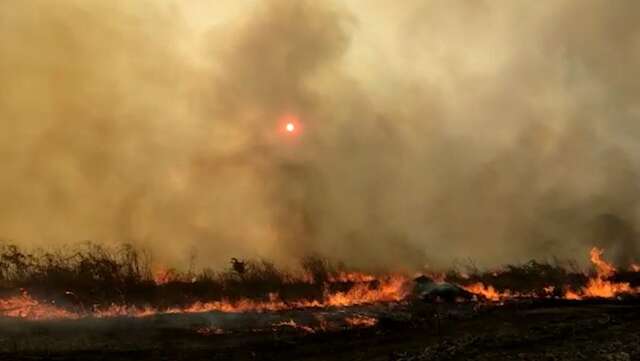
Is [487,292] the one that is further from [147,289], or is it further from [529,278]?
[147,289]

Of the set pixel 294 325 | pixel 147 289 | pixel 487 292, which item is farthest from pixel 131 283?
pixel 487 292

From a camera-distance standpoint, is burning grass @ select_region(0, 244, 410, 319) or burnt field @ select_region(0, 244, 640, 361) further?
burning grass @ select_region(0, 244, 410, 319)

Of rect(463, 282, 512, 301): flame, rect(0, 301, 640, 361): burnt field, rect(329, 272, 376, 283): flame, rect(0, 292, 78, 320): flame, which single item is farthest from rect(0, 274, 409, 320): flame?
rect(463, 282, 512, 301): flame

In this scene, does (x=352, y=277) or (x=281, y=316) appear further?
(x=352, y=277)

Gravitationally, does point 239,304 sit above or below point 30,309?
below

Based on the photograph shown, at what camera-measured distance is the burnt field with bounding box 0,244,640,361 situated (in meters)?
19.7

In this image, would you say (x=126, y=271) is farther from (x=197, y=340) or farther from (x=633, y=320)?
(x=633, y=320)

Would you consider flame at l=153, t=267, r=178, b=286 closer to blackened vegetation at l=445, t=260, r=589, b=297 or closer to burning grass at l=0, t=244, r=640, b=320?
burning grass at l=0, t=244, r=640, b=320

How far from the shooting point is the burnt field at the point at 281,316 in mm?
19656

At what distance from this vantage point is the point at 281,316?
25016 mm

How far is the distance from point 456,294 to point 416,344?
39.6 feet

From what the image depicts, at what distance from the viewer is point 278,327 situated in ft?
76.6

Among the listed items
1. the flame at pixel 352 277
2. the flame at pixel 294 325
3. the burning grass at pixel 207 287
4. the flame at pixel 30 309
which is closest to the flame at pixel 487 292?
the burning grass at pixel 207 287

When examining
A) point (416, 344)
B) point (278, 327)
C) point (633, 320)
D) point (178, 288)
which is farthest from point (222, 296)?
point (633, 320)
